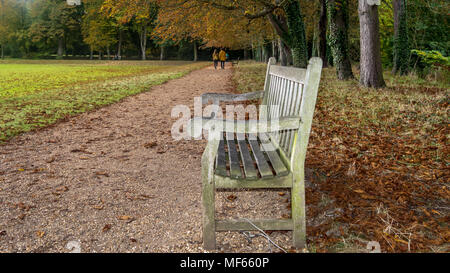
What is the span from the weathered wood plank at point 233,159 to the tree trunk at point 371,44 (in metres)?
7.92

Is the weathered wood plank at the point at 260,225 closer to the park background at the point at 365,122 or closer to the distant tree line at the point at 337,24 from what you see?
the park background at the point at 365,122

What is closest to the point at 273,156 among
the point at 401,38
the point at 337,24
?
the point at 337,24

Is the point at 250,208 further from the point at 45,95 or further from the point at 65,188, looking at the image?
the point at 45,95

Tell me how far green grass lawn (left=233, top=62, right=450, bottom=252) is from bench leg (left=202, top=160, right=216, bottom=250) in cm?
76

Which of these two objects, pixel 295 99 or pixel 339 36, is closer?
pixel 295 99

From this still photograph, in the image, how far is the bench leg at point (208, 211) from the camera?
100 inches

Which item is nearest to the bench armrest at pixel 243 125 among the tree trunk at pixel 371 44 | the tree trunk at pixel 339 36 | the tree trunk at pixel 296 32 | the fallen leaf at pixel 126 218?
the fallen leaf at pixel 126 218

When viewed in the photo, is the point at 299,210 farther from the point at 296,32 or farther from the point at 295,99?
the point at 296,32

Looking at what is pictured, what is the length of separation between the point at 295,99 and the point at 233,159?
0.70 metres

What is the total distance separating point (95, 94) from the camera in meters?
12.2

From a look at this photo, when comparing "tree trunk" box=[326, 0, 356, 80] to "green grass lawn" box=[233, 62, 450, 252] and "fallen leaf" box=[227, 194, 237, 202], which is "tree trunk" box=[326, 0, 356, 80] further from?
"fallen leaf" box=[227, 194, 237, 202]

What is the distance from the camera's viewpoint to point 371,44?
10281 millimetres

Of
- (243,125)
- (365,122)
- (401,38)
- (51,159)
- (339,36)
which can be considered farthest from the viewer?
(401,38)

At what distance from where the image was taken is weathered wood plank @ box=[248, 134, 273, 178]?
101 inches
